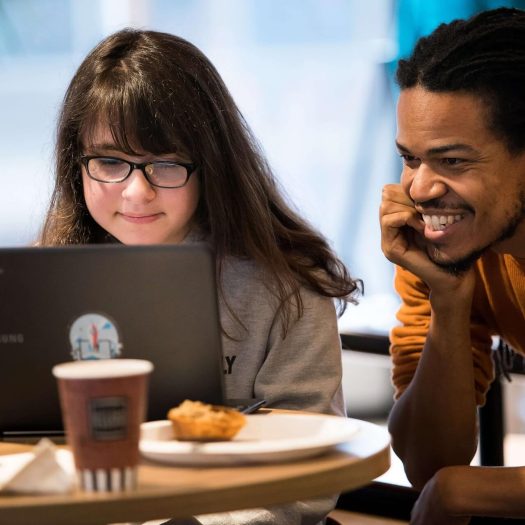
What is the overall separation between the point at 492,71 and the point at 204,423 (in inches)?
42.4

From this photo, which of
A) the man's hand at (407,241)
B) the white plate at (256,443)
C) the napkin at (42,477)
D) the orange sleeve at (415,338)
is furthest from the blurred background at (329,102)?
the napkin at (42,477)

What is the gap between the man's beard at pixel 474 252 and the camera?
193 cm

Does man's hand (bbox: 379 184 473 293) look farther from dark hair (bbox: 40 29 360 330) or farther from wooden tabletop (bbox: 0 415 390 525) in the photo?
wooden tabletop (bbox: 0 415 390 525)

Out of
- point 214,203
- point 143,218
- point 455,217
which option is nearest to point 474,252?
point 455,217

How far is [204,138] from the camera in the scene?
175cm

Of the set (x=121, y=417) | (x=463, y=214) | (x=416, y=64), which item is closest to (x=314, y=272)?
(x=463, y=214)

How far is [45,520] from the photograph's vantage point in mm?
913

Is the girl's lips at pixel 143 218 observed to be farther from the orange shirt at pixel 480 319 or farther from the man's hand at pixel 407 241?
the orange shirt at pixel 480 319

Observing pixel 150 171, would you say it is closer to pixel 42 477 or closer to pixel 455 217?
pixel 455 217

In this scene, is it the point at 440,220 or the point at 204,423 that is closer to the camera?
the point at 204,423

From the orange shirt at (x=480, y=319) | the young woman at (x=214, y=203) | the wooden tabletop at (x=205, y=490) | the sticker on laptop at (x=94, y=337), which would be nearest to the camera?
the wooden tabletop at (x=205, y=490)

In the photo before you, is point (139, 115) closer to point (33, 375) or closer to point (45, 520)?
point (33, 375)

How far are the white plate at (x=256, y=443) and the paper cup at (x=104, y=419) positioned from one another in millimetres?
94

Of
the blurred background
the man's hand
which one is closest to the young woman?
the man's hand
